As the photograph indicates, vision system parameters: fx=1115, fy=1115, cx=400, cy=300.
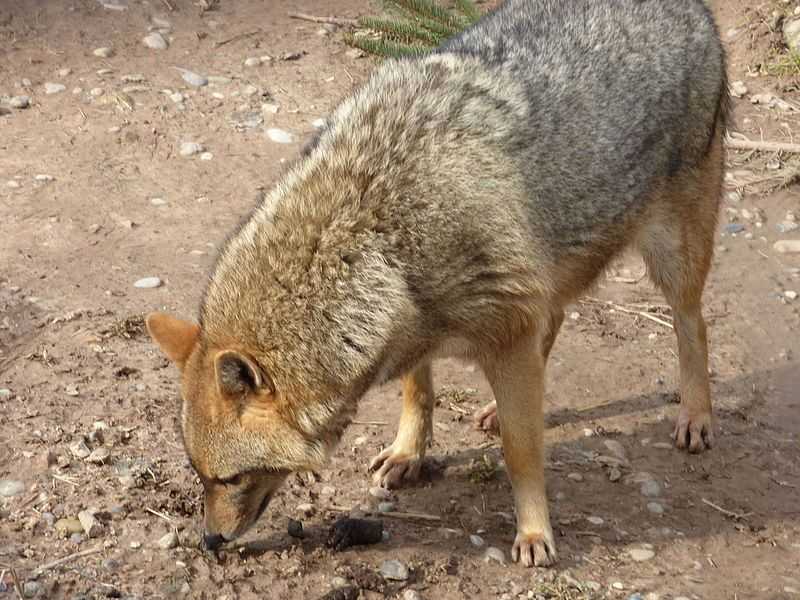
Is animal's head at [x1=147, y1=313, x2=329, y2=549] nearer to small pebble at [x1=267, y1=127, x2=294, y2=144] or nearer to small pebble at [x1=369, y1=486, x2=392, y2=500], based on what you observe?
small pebble at [x1=369, y1=486, x2=392, y2=500]

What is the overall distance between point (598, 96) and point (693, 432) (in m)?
2.13

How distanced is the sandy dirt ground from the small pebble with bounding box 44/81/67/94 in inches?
1.2

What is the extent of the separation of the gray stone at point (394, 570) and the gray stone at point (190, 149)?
444cm

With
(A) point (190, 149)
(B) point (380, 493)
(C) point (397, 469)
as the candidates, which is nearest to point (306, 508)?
(B) point (380, 493)

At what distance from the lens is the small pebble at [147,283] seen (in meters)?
7.03

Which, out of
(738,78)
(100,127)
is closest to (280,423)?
(100,127)

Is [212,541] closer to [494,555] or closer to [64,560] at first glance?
[64,560]

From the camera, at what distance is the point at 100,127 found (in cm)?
865

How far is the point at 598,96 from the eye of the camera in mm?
5520

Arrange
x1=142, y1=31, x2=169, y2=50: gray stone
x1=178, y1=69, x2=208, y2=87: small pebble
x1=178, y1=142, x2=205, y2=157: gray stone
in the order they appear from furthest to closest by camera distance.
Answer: x1=142, y1=31, x2=169, y2=50: gray stone < x1=178, y1=69, x2=208, y2=87: small pebble < x1=178, y1=142, x2=205, y2=157: gray stone

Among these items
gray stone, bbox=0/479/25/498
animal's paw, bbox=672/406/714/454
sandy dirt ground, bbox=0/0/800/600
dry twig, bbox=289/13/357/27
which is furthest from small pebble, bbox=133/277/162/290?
dry twig, bbox=289/13/357/27

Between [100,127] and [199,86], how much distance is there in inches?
40.3

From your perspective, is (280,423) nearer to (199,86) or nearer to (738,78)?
(199,86)

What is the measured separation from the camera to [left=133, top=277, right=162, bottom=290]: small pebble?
7.03m
